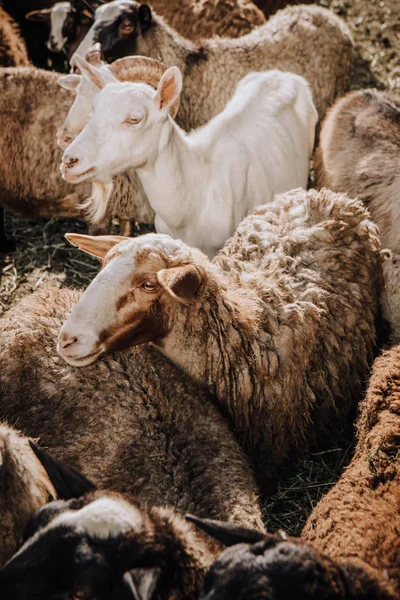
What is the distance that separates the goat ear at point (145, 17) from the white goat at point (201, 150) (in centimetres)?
102

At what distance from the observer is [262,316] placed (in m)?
3.24

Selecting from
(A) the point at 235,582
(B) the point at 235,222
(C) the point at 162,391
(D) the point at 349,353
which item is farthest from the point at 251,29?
(A) the point at 235,582

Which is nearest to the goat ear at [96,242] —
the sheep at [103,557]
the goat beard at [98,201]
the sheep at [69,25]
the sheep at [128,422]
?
the sheep at [128,422]

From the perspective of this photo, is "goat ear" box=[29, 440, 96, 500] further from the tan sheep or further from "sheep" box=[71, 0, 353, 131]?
"sheep" box=[71, 0, 353, 131]

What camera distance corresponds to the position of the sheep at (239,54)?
5410 mm

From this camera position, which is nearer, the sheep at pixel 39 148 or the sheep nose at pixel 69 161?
the sheep nose at pixel 69 161

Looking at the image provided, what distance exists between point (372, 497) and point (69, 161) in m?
2.31

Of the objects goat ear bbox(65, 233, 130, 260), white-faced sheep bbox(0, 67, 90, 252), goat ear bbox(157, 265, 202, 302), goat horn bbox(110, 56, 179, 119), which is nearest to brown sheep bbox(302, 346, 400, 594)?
goat ear bbox(157, 265, 202, 302)

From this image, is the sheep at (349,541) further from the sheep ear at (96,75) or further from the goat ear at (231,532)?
the sheep ear at (96,75)

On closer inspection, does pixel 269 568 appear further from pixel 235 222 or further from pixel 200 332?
pixel 235 222

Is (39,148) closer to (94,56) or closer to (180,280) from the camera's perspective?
(94,56)

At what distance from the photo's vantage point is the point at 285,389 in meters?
3.24

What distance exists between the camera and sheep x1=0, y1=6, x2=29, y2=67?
564 cm

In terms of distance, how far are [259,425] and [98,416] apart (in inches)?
32.1
